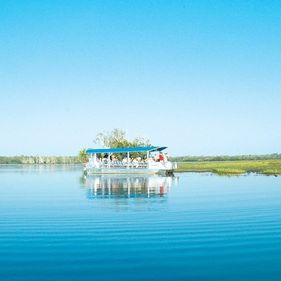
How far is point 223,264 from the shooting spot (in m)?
12.5

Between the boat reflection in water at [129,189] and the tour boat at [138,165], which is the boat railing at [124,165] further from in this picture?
the boat reflection in water at [129,189]

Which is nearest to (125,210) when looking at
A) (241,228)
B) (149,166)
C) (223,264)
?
(241,228)

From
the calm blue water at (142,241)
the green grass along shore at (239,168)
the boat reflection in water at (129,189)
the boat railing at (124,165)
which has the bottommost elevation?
the calm blue water at (142,241)

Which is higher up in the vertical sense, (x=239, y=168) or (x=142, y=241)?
(x=239, y=168)

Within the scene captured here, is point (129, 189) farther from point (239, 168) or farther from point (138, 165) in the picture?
point (239, 168)

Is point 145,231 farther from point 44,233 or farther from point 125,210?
point 125,210

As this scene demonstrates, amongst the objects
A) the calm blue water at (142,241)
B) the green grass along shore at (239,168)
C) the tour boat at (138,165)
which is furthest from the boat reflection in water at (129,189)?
the green grass along shore at (239,168)

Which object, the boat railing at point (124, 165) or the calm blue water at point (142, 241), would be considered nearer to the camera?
the calm blue water at point (142, 241)

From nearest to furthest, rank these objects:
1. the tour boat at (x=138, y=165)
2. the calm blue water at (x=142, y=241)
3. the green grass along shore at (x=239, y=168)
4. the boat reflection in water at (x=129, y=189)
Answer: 1. the calm blue water at (x=142, y=241)
2. the boat reflection in water at (x=129, y=189)
3. the tour boat at (x=138, y=165)
4. the green grass along shore at (x=239, y=168)

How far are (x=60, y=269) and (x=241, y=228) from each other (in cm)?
849

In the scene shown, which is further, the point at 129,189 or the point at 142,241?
the point at 129,189

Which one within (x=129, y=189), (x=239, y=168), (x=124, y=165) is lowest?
(x=129, y=189)

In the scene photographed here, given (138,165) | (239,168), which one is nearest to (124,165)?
(138,165)

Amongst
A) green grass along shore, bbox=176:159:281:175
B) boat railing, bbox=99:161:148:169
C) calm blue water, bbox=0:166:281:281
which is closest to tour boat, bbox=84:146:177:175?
boat railing, bbox=99:161:148:169
